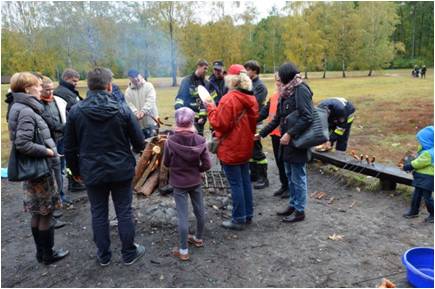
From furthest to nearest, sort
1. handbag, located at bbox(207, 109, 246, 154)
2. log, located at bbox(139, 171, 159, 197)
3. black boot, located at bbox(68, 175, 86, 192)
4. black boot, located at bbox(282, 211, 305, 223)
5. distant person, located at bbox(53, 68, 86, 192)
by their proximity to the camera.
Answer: black boot, located at bbox(68, 175, 86, 192) → distant person, located at bbox(53, 68, 86, 192) → log, located at bbox(139, 171, 159, 197) → black boot, located at bbox(282, 211, 305, 223) → handbag, located at bbox(207, 109, 246, 154)

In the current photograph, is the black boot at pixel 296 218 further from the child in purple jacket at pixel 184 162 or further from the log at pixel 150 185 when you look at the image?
the log at pixel 150 185

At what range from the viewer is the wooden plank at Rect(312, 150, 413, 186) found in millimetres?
5357

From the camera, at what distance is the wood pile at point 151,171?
5.21 m

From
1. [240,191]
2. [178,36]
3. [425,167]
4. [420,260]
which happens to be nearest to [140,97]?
[240,191]

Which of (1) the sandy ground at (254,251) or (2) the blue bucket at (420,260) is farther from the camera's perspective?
(1) the sandy ground at (254,251)

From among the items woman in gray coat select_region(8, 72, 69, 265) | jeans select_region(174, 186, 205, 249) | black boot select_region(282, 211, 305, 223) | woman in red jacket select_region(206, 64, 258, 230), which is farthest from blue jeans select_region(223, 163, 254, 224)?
woman in gray coat select_region(8, 72, 69, 265)

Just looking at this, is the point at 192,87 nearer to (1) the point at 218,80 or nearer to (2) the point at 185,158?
(1) the point at 218,80

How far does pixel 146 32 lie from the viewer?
38281mm

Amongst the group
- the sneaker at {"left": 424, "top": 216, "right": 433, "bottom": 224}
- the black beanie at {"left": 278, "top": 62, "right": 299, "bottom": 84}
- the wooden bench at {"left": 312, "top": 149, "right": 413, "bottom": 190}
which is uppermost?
the black beanie at {"left": 278, "top": 62, "right": 299, "bottom": 84}

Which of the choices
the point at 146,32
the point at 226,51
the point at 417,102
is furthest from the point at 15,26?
the point at 417,102

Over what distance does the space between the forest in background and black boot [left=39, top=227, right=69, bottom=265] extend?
33450 millimetres

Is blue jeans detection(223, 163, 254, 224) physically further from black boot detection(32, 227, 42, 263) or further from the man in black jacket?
black boot detection(32, 227, 42, 263)

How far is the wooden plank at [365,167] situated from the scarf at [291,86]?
222cm

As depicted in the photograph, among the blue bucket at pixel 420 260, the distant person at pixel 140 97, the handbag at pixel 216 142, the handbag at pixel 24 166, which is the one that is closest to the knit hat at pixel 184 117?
the handbag at pixel 216 142
